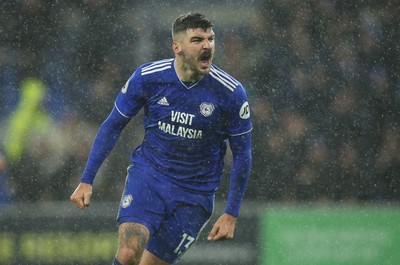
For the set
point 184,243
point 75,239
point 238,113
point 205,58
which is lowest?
point 75,239

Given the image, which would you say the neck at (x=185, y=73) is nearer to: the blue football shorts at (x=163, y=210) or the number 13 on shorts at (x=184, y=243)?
the blue football shorts at (x=163, y=210)

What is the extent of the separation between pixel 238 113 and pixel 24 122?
12.7ft

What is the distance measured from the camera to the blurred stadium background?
28.2ft

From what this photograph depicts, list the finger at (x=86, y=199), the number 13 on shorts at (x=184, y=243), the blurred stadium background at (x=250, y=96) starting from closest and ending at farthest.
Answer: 1. the finger at (x=86, y=199)
2. the number 13 on shorts at (x=184, y=243)
3. the blurred stadium background at (x=250, y=96)

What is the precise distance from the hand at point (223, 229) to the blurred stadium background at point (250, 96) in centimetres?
279

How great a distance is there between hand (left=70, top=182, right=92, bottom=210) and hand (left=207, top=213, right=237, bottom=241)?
72cm

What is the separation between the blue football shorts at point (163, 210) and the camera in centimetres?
574

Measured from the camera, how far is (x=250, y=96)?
9312mm

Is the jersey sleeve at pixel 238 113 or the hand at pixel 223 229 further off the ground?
the jersey sleeve at pixel 238 113

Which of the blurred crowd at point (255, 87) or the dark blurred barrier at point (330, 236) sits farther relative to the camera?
the blurred crowd at point (255, 87)

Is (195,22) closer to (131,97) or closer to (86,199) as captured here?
(131,97)

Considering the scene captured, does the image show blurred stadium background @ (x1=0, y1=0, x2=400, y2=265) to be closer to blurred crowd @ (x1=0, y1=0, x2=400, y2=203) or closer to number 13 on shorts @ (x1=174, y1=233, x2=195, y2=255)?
blurred crowd @ (x1=0, y1=0, x2=400, y2=203)

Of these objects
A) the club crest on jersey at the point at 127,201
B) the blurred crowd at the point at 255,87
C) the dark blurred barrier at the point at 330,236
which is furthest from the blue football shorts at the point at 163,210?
the blurred crowd at the point at 255,87

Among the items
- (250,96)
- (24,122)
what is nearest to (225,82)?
(250,96)
